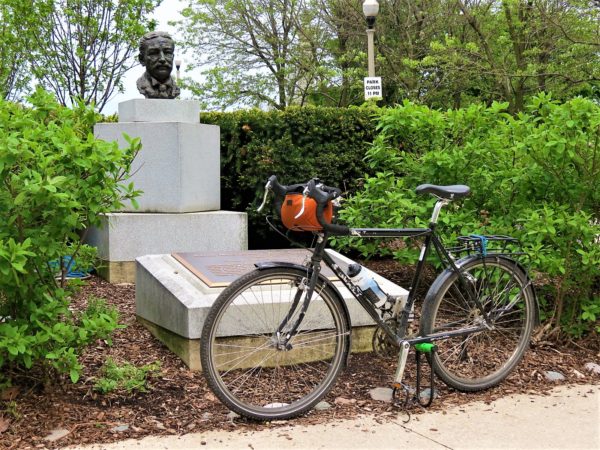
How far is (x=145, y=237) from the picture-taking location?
23.6ft

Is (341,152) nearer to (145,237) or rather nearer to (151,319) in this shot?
(145,237)

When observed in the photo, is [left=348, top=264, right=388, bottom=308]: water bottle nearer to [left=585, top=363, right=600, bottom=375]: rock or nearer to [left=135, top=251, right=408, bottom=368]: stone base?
[left=135, top=251, right=408, bottom=368]: stone base

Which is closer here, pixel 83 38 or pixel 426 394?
pixel 426 394

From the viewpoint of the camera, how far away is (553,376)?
456 centimetres

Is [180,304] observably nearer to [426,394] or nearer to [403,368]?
[403,368]

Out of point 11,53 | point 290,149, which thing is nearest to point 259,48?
point 11,53

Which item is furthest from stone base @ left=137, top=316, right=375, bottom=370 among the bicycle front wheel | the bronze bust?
the bronze bust

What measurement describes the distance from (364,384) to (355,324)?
0.53 meters

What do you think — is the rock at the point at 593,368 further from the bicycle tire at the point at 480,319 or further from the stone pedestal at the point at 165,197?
the stone pedestal at the point at 165,197

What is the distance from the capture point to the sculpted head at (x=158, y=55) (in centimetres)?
764

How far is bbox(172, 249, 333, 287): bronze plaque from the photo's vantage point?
4.69 meters

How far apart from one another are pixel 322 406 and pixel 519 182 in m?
2.57

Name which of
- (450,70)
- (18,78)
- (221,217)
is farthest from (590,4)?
(18,78)

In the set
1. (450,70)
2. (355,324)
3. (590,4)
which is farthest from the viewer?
(450,70)
